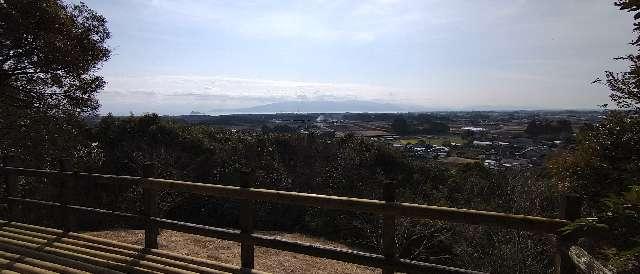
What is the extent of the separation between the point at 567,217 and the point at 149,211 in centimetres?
495

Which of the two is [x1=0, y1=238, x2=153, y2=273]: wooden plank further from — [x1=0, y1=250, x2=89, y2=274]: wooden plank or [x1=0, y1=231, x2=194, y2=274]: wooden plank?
[x1=0, y1=250, x2=89, y2=274]: wooden plank

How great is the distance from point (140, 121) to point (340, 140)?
12.4 metres

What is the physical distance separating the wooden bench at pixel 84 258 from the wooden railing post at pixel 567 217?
3131mm

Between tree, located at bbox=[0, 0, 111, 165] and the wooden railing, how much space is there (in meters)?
6.54

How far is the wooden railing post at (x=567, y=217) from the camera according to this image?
12.8 ft

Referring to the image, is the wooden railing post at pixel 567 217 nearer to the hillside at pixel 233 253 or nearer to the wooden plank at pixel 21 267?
the wooden plank at pixel 21 267

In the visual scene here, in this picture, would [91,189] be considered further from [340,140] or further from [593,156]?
[593,156]

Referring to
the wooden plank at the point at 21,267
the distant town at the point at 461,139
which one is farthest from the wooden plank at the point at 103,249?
the distant town at the point at 461,139

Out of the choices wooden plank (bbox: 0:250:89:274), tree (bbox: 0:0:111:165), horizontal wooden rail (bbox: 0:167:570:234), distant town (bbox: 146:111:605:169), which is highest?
tree (bbox: 0:0:111:165)

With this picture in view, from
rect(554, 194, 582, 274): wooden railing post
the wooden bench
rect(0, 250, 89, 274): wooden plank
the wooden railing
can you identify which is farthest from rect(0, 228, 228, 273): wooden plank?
rect(554, 194, 582, 274): wooden railing post

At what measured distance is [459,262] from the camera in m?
17.8

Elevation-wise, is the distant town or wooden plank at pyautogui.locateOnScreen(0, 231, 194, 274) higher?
wooden plank at pyautogui.locateOnScreen(0, 231, 194, 274)

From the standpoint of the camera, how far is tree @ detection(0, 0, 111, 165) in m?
11.8

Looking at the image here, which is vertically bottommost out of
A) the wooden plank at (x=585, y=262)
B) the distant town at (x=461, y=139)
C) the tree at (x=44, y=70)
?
the distant town at (x=461, y=139)
